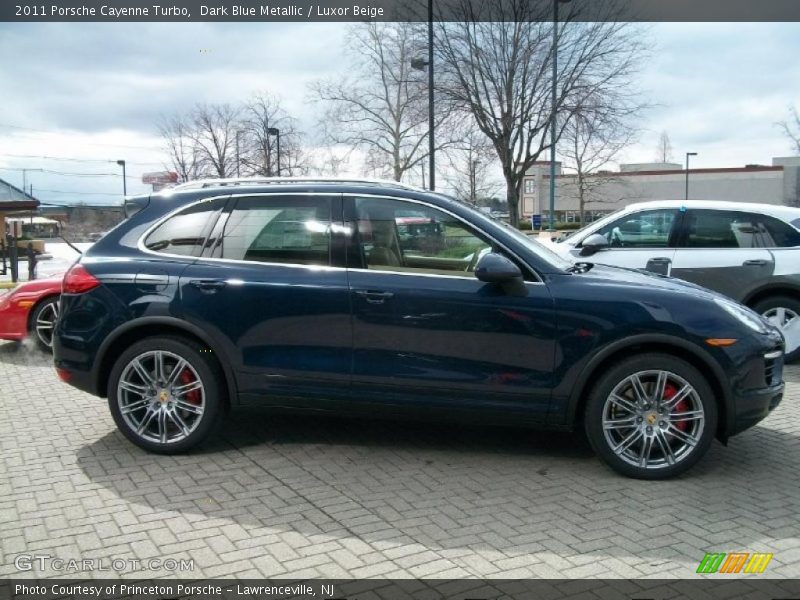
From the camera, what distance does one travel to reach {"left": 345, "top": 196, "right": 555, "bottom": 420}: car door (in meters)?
4.72

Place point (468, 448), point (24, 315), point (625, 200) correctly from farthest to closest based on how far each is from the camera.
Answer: point (625, 200) → point (24, 315) → point (468, 448)

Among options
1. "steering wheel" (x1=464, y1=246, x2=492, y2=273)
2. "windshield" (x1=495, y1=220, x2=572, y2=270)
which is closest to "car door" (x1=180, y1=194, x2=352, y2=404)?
"steering wheel" (x1=464, y1=246, x2=492, y2=273)

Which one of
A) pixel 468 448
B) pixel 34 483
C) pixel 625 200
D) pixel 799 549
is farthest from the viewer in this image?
pixel 625 200

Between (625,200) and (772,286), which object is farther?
(625,200)

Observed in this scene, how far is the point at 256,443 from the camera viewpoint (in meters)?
5.40

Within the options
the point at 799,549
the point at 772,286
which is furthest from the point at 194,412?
the point at 772,286

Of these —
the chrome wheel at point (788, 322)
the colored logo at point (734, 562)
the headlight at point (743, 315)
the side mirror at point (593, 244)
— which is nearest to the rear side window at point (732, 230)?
the chrome wheel at point (788, 322)

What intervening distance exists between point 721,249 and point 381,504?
221 inches

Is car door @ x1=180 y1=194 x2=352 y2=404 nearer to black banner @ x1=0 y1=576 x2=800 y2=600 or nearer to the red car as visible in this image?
black banner @ x1=0 y1=576 x2=800 y2=600

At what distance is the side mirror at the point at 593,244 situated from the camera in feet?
27.1

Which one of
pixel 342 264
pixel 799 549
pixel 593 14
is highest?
A: pixel 593 14

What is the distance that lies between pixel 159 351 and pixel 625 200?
2841 inches

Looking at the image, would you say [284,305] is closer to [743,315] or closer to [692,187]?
[743,315]

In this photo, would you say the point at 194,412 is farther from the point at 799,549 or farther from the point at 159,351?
the point at 799,549
